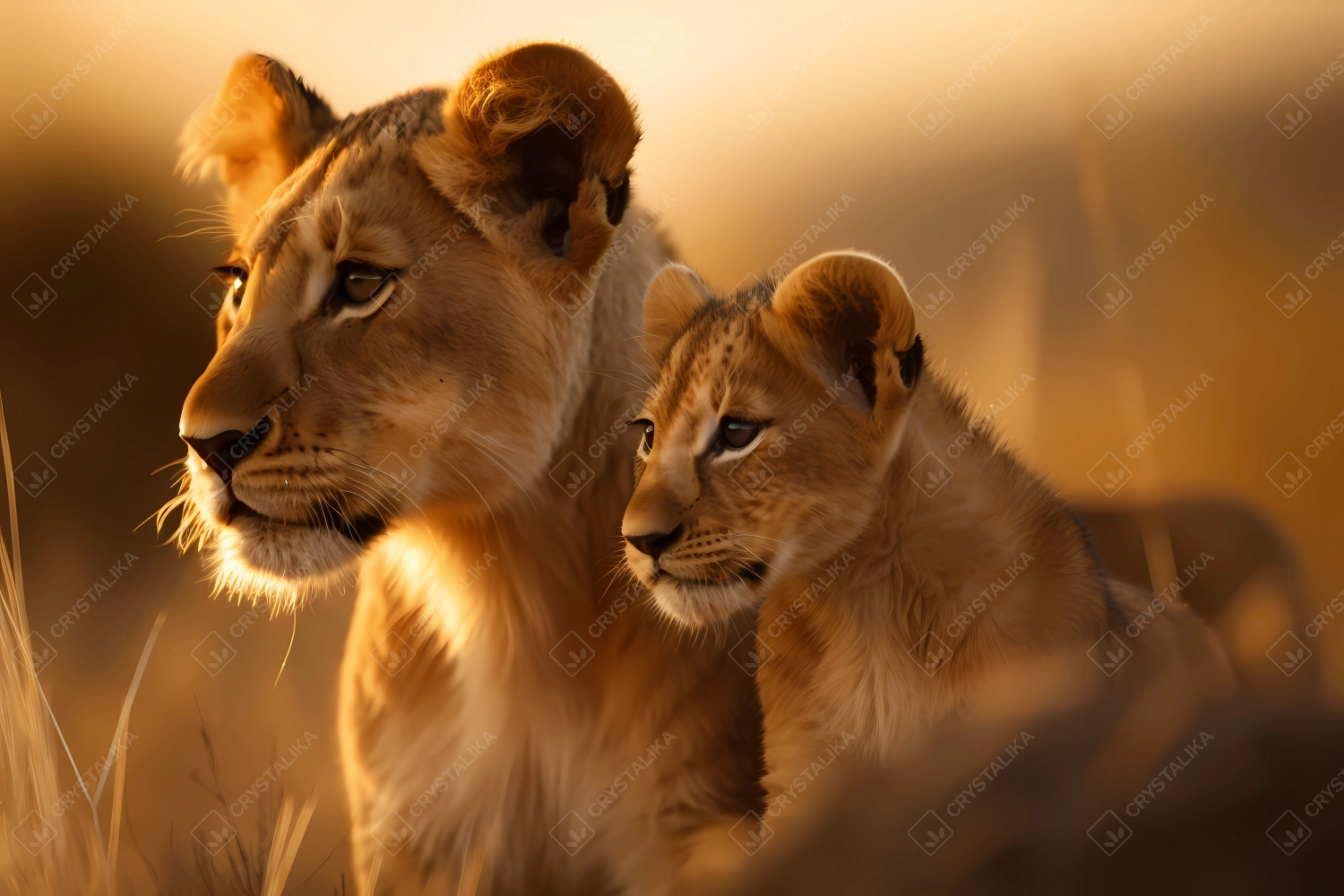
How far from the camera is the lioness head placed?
5.05 ft

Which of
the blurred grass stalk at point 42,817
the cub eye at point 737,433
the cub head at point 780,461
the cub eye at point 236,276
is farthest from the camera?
the cub eye at point 236,276

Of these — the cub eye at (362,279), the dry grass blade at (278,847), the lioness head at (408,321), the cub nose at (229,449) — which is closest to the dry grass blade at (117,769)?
the dry grass blade at (278,847)

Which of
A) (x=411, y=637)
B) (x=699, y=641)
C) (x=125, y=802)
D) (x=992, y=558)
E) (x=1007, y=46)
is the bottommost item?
(x=125, y=802)

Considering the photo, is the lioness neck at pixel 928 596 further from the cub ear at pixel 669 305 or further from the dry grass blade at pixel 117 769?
the dry grass blade at pixel 117 769

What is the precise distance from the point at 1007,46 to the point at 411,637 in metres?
1.64

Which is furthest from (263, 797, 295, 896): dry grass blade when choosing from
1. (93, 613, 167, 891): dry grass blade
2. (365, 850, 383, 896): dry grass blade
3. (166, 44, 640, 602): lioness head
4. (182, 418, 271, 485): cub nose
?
(182, 418, 271, 485): cub nose

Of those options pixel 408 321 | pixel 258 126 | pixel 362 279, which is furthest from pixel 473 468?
pixel 258 126

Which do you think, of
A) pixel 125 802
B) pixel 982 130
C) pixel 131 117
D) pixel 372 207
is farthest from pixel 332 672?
pixel 982 130

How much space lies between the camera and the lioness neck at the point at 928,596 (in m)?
1.32

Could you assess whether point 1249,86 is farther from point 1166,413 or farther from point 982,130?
point 1166,413

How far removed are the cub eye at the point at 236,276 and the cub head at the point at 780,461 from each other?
0.96m

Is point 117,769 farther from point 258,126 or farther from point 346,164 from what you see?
point 258,126

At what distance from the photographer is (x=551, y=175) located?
169 centimetres

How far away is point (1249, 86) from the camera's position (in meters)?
1.43
